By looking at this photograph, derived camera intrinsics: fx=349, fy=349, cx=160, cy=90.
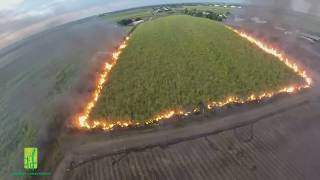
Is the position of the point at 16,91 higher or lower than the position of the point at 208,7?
lower

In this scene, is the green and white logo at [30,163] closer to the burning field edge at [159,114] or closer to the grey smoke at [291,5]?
the burning field edge at [159,114]

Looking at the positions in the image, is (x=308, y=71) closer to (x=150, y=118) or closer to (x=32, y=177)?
(x=150, y=118)

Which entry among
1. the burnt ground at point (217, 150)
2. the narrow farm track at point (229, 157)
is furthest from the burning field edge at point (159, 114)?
the narrow farm track at point (229, 157)

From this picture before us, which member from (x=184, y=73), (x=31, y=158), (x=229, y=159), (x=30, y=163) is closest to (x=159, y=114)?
(x=229, y=159)

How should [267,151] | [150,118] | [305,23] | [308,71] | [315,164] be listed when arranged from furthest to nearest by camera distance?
[305,23] → [308,71] → [150,118] → [267,151] → [315,164]

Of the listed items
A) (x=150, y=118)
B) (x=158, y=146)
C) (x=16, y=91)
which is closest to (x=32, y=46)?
(x=16, y=91)

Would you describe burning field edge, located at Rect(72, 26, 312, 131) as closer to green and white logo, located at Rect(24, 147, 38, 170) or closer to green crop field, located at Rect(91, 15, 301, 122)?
green crop field, located at Rect(91, 15, 301, 122)

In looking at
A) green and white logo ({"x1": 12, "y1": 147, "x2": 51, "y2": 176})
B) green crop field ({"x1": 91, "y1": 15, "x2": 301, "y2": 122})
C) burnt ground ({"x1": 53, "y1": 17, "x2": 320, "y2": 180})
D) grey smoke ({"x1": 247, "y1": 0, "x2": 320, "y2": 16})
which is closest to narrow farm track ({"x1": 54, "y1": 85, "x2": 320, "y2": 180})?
burnt ground ({"x1": 53, "y1": 17, "x2": 320, "y2": 180})

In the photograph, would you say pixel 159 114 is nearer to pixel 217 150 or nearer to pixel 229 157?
pixel 217 150
